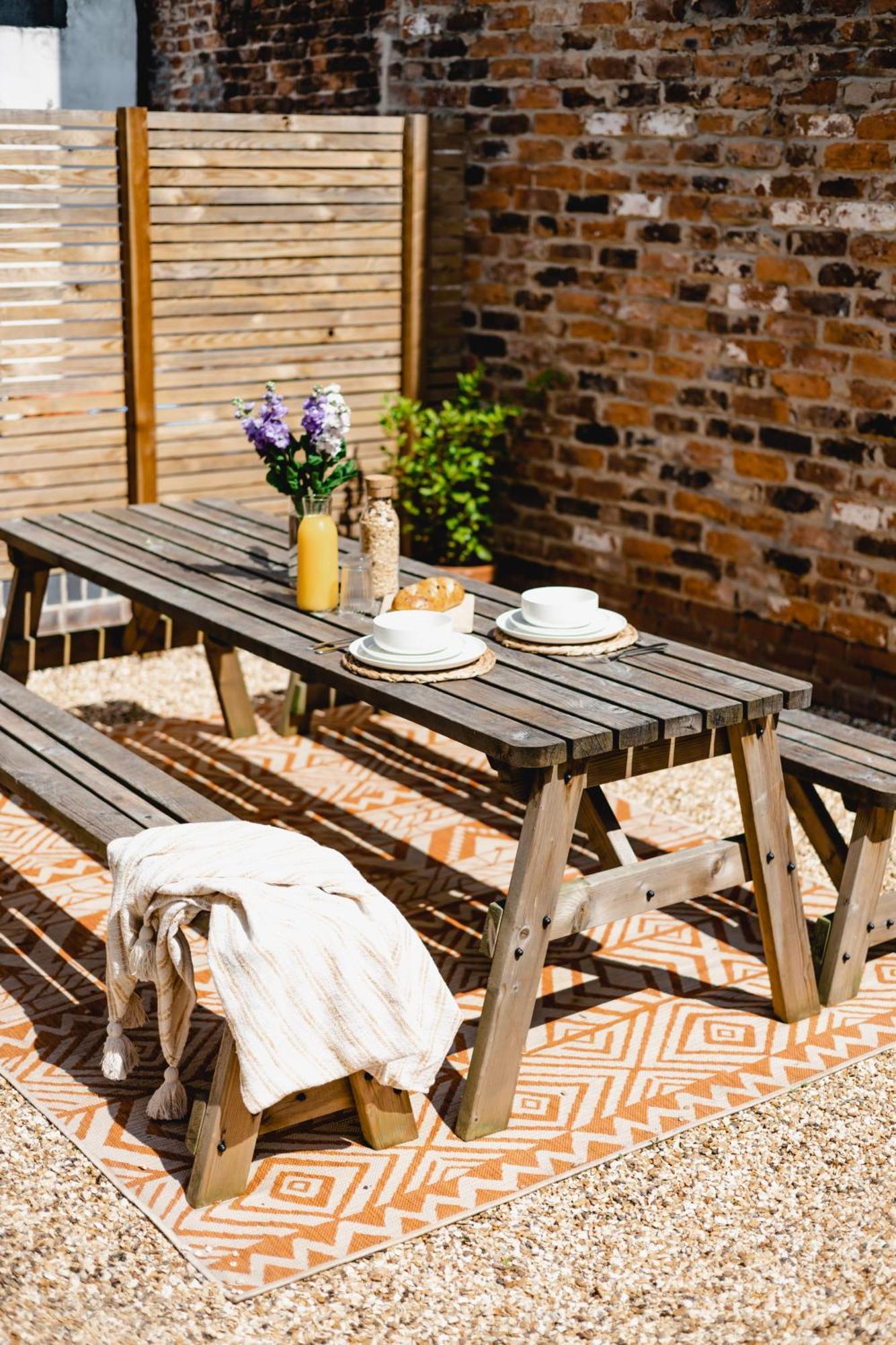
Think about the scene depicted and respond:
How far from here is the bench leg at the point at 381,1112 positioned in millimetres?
2840

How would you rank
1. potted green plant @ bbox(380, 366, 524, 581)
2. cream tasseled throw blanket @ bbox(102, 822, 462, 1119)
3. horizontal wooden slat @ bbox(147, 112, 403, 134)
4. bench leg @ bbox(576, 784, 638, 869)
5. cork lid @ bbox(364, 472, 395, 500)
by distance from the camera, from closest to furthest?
1. cream tasseled throw blanket @ bbox(102, 822, 462, 1119)
2. cork lid @ bbox(364, 472, 395, 500)
3. bench leg @ bbox(576, 784, 638, 869)
4. horizontal wooden slat @ bbox(147, 112, 403, 134)
5. potted green plant @ bbox(380, 366, 524, 581)

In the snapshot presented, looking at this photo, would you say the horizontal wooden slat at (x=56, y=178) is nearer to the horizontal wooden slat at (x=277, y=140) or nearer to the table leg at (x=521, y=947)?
the horizontal wooden slat at (x=277, y=140)

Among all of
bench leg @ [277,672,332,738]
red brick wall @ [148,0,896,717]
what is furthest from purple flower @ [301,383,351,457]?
red brick wall @ [148,0,896,717]

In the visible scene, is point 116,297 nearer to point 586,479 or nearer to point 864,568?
point 586,479

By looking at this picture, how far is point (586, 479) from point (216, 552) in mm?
2360

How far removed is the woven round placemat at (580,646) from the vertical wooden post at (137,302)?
2758 mm

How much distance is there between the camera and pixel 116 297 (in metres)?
5.72

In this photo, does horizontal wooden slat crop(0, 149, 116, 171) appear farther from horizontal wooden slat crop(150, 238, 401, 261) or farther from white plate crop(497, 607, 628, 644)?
white plate crop(497, 607, 628, 644)

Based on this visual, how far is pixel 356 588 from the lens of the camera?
12.1 feet

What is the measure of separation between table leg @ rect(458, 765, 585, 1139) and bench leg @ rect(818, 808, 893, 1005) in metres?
0.79

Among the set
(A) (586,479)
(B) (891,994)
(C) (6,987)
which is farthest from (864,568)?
(C) (6,987)

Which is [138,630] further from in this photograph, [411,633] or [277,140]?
[277,140]

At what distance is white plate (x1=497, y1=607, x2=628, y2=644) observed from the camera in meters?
3.38

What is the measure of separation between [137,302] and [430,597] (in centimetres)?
278
